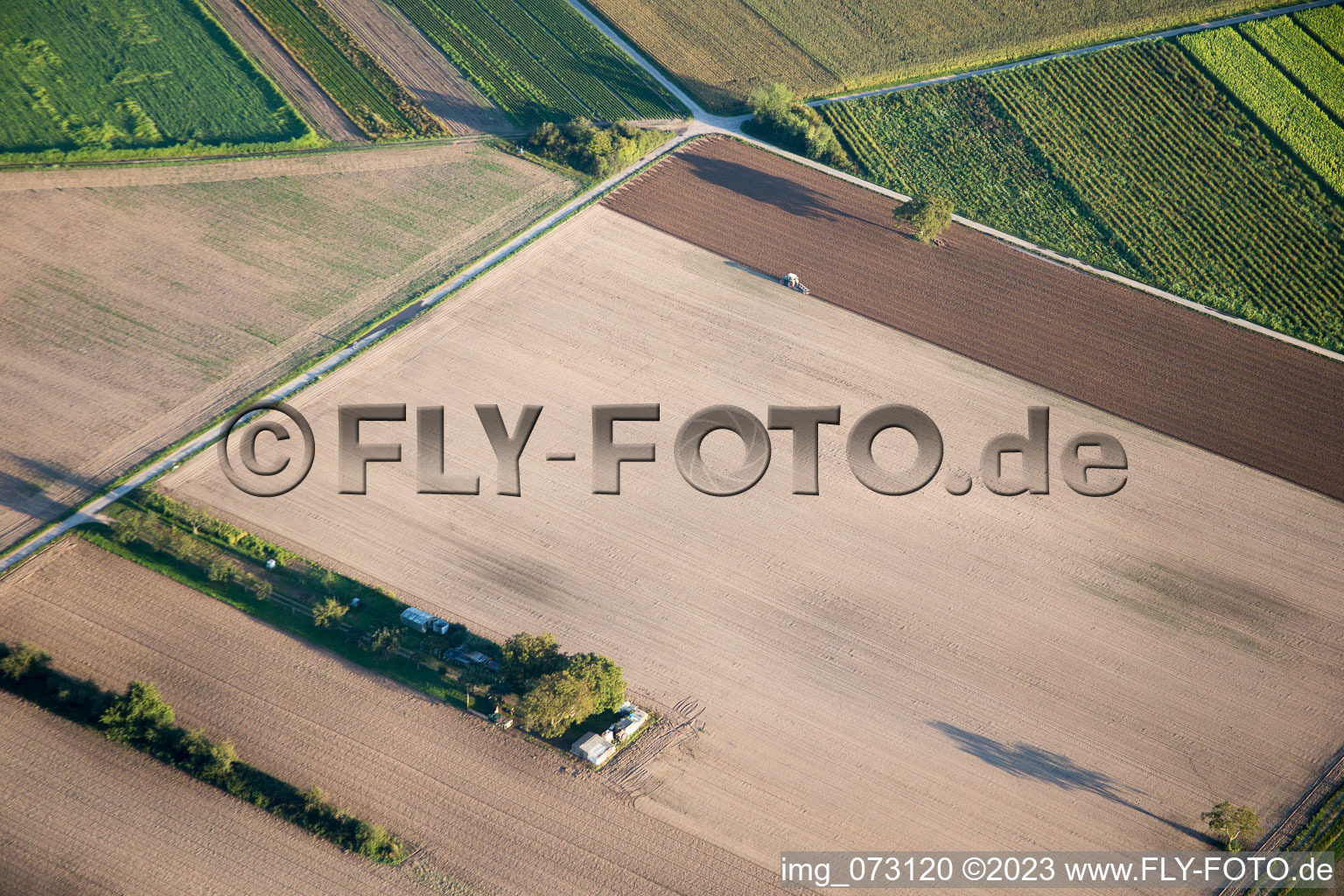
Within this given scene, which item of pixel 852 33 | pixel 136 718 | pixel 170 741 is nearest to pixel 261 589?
pixel 136 718

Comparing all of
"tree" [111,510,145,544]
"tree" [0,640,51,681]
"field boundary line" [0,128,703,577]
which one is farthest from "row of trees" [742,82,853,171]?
"tree" [0,640,51,681]

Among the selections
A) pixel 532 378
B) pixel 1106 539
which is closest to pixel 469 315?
pixel 532 378

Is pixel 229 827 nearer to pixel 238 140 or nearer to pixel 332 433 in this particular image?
pixel 332 433

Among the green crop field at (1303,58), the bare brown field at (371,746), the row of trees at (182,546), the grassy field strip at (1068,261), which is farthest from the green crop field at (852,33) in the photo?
the bare brown field at (371,746)

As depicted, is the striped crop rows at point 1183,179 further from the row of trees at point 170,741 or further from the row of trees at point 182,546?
the row of trees at point 170,741

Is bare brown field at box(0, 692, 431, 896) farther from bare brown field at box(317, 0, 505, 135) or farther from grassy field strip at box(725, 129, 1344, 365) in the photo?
grassy field strip at box(725, 129, 1344, 365)

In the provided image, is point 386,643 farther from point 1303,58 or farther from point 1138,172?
point 1303,58
